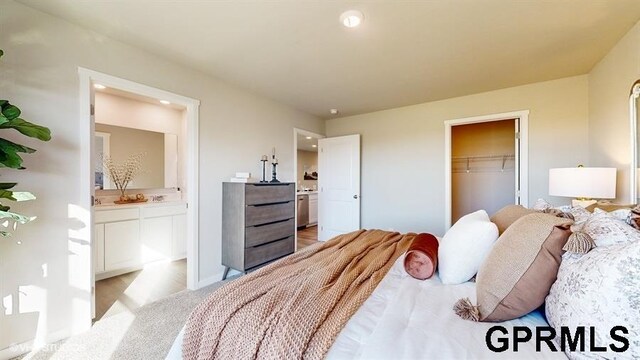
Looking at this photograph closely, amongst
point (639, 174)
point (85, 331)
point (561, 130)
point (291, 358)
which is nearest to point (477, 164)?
point (561, 130)

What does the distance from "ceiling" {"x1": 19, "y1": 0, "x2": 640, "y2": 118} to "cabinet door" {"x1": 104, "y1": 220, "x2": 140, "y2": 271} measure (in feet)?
6.78

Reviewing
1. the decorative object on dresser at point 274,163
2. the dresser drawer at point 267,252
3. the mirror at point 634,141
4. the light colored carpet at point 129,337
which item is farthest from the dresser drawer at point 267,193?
the mirror at point 634,141

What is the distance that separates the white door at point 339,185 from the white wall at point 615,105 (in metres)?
2.79

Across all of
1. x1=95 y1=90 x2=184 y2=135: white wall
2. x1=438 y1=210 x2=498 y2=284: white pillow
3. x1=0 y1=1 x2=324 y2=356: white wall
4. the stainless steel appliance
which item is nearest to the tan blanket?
x1=438 y1=210 x2=498 y2=284: white pillow

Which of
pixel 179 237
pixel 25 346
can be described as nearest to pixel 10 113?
pixel 25 346

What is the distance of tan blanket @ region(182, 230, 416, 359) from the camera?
0.85 m

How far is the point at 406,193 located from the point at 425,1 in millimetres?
2797

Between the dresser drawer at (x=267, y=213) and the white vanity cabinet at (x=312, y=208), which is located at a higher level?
the dresser drawer at (x=267, y=213)

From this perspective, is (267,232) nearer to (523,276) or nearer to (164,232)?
(164,232)

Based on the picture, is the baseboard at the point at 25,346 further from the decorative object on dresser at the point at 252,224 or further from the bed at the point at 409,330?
the bed at the point at 409,330

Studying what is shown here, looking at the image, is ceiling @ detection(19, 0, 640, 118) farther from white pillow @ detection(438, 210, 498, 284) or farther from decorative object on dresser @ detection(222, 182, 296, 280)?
white pillow @ detection(438, 210, 498, 284)

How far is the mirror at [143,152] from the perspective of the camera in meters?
3.30

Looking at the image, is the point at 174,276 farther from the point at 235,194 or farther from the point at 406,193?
the point at 406,193

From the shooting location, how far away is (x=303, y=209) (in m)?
5.98
